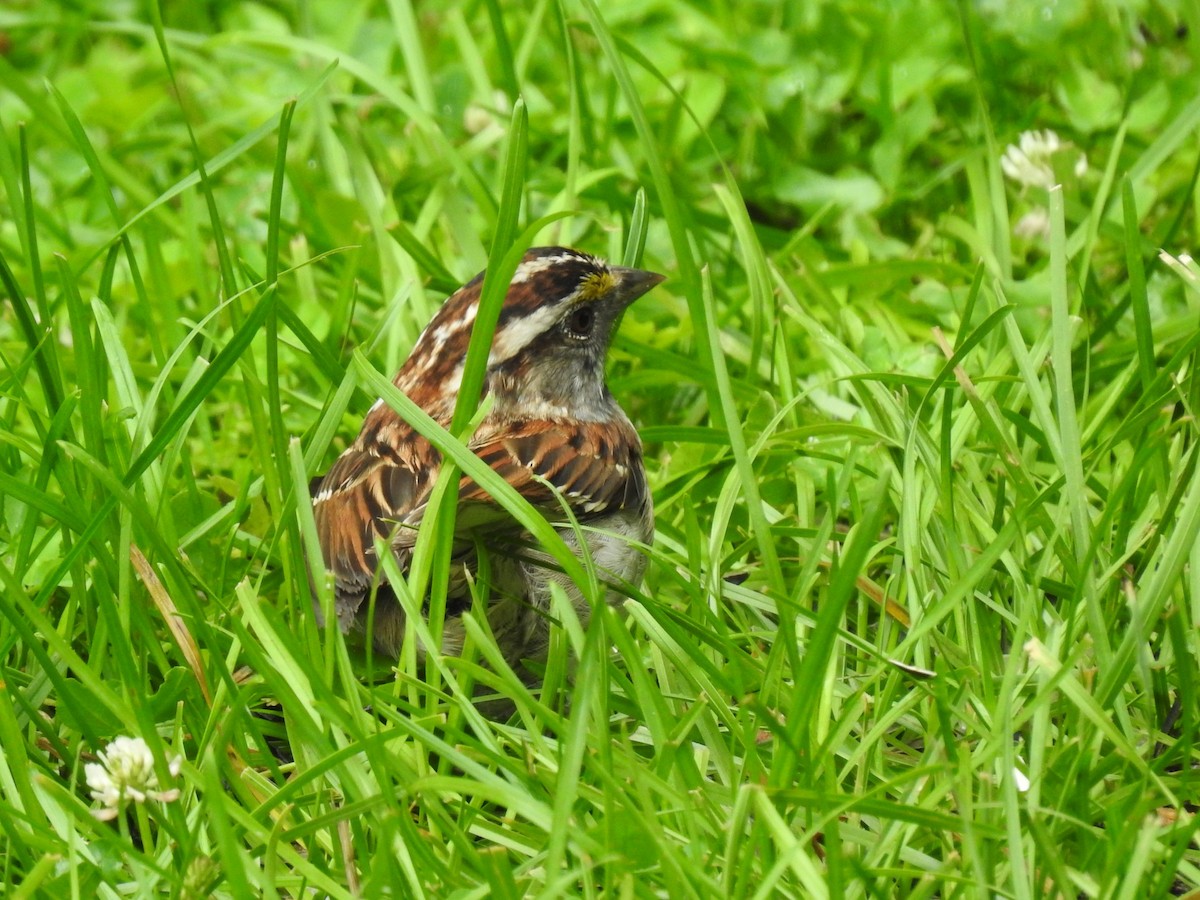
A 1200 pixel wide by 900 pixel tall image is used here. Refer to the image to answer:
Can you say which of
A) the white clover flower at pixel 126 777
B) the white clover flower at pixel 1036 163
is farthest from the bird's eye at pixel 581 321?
the white clover flower at pixel 1036 163

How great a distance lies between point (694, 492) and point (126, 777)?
64.8 inches

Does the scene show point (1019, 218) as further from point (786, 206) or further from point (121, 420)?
point (121, 420)

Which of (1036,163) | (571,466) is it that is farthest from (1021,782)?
(1036,163)

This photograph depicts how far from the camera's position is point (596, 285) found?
11.9 ft

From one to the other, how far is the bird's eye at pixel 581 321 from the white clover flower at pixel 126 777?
1.50m

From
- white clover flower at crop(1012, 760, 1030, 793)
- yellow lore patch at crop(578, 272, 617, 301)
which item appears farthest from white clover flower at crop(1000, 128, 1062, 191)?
white clover flower at crop(1012, 760, 1030, 793)

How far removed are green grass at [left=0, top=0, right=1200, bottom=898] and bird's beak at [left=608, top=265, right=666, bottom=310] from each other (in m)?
0.12

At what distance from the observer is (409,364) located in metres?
3.65

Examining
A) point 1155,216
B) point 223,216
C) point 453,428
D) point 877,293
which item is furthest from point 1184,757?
point 223,216

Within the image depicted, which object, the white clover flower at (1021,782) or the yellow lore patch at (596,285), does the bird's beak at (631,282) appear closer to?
the yellow lore patch at (596,285)

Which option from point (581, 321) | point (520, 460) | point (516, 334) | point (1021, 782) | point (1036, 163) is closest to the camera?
point (1021, 782)

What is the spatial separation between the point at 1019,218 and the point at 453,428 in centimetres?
276

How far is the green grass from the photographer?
7.87 feet

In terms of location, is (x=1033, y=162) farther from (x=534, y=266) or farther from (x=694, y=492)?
(x=534, y=266)
